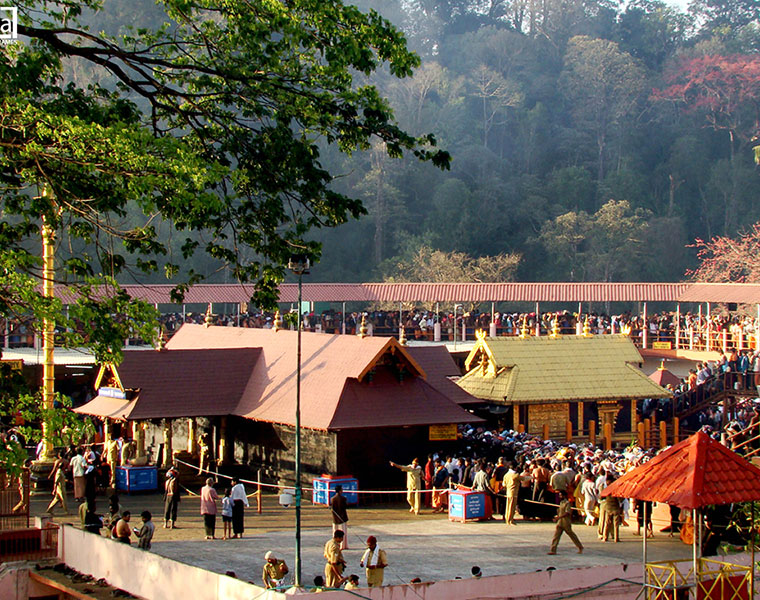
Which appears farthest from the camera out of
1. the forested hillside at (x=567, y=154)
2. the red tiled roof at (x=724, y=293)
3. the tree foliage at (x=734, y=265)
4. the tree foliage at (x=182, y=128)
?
the forested hillside at (x=567, y=154)

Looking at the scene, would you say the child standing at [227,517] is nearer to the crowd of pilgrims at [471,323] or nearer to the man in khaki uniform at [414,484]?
the man in khaki uniform at [414,484]

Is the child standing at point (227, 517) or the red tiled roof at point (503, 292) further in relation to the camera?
the red tiled roof at point (503, 292)

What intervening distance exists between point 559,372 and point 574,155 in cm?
6280

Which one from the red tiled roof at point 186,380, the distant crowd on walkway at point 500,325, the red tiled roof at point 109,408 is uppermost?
the distant crowd on walkway at point 500,325

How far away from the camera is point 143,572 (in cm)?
1731

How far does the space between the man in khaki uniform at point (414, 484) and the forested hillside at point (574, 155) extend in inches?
1984

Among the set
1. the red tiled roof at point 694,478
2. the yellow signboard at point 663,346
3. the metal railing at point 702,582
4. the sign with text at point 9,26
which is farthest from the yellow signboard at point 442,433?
the yellow signboard at point 663,346

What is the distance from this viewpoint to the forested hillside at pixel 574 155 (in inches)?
3285

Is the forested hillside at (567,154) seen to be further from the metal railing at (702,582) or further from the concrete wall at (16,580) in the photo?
the metal railing at (702,582)

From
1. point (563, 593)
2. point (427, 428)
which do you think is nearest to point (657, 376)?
point (427, 428)

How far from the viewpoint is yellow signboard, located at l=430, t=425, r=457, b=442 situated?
27094 millimetres

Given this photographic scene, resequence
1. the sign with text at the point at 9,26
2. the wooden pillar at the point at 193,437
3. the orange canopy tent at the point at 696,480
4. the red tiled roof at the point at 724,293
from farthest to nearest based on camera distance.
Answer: the red tiled roof at the point at 724,293 → the wooden pillar at the point at 193,437 → the orange canopy tent at the point at 696,480 → the sign with text at the point at 9,26

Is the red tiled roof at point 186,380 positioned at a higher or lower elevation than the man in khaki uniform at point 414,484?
higher

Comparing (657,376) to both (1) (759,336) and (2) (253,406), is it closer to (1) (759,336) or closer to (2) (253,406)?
(1) (759,336)
